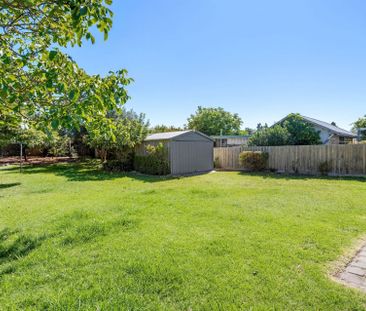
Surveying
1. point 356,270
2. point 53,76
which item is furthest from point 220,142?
point 53,76

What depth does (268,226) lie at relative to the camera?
4348mm

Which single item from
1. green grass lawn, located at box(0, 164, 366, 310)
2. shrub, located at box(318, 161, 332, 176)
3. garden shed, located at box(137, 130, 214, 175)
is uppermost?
garden shed, located at box(137, 130, 214, 175)

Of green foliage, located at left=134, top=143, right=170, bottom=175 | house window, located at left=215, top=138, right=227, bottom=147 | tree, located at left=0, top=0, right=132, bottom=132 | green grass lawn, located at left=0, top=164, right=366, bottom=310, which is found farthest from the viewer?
house window, located at left=215, top=138, right=227, bottom=147

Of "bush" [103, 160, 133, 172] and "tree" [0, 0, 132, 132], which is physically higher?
"tree" [0, 0, 132, 132]

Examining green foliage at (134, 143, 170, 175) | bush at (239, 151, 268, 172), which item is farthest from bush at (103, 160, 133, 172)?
bush at (239, 151, 268, 172)

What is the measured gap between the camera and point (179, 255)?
3260 mm

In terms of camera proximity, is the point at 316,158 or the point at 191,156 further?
the point at 191,156

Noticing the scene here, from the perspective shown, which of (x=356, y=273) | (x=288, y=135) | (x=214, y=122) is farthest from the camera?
(x=214, y=122)

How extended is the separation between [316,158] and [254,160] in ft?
10.7

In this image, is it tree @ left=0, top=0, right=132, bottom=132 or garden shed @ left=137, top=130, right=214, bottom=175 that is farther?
garden shed @ left=137, top=130, right=214, bottom=175

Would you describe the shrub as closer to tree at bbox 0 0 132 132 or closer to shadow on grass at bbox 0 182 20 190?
tree at bbox 0 0 132 132

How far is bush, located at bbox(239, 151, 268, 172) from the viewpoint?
46.2ft

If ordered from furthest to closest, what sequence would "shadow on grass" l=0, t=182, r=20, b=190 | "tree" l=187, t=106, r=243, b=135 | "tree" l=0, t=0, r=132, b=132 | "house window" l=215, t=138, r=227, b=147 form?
"tree" l=187, t=106, r=243, b=135 < "house window" l=215, t=138, r=227, b=147 < "shadow on grass" l=0, t=182, r=20, b=190 < "tree" l=0, t=0, r=132, b=132

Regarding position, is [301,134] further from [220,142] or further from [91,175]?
[91,175]
